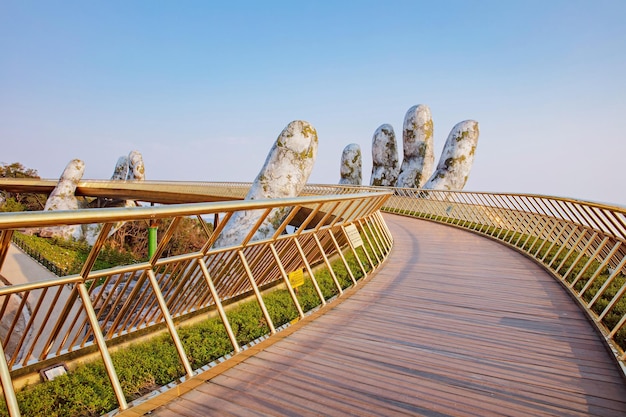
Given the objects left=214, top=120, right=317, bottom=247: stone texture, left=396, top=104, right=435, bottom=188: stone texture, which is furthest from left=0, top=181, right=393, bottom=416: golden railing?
left=396, top=104, right=435, bottom=188: stone texture

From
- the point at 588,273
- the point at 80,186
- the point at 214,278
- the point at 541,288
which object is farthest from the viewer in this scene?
the point at 80,186

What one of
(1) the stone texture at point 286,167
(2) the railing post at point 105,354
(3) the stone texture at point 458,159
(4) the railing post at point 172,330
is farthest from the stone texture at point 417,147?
(2) the railing post at point 105,354

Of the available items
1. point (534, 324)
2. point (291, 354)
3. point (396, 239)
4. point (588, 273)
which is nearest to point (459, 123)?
point (396, 239)

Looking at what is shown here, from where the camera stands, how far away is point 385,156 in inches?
1239

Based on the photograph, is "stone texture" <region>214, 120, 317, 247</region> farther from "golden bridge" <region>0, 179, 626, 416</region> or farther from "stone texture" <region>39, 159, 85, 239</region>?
"stone texture" <region>39, 159, 85, 239</region>

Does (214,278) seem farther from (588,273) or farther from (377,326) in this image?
(588,273)

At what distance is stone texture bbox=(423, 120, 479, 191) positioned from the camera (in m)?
24.2

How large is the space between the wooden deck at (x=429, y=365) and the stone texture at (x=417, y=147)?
2373 cm

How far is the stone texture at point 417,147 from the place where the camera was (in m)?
28.2

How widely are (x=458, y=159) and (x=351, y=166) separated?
946 centimetres

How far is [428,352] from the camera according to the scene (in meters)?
3.23

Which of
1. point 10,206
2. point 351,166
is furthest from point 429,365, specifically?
point 10,206

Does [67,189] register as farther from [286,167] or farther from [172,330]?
[172,330]

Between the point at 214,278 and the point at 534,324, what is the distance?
143 inches
